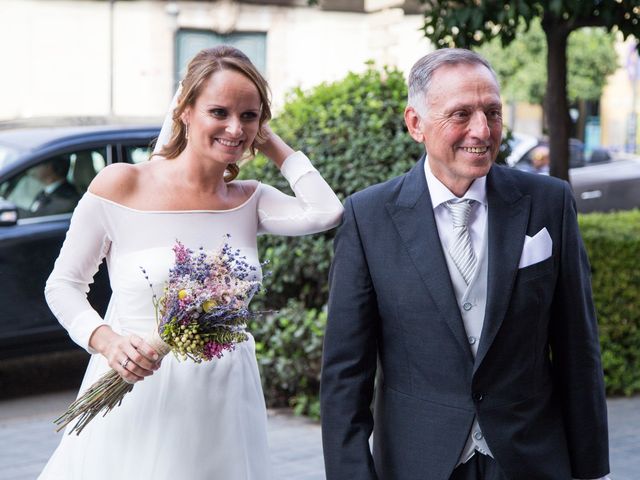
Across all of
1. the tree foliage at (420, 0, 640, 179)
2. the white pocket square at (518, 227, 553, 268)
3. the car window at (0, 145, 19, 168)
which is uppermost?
the tree foliage at (420, 0, 640, 179)

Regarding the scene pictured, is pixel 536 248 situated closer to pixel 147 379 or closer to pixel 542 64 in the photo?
pixel 147 379

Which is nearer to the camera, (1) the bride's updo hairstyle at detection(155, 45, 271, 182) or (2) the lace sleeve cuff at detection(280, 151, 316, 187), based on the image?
(1) the bride's updo hairstyle at detection(155, 45, 271, 182)

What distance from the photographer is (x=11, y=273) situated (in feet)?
24.6

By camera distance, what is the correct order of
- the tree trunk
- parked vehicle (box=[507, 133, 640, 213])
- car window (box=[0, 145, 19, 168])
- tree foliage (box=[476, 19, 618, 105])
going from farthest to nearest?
tree foliage (box=[476, 19, 618, 105])
parked vehicle (box=[507, 133, 640, 213])
the tree trunk
car window (box=[0, 145, 19, 168])

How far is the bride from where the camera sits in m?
3.31

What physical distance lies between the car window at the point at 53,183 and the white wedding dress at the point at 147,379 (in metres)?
Answer: 4.54

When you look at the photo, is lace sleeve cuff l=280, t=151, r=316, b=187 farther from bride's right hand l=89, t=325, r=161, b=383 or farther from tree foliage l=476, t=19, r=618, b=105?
tree foliage l=476, t=19, r=618, b=105

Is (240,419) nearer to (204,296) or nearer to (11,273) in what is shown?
(204,296)

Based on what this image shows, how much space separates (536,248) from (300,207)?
1.01 meters

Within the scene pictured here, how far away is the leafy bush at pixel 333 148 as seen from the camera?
6391 mm

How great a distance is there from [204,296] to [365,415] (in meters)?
0.56

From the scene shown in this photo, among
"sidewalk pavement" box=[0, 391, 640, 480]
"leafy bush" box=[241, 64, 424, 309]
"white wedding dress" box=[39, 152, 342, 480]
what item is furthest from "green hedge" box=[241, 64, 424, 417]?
"white wedding dress" box=[39, 152, 342, 480]

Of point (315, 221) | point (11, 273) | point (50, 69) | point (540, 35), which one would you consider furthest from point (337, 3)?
point (315, 221)

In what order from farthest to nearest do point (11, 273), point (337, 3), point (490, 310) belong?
point (337, 3), point (11, 273), point (490, 310)
